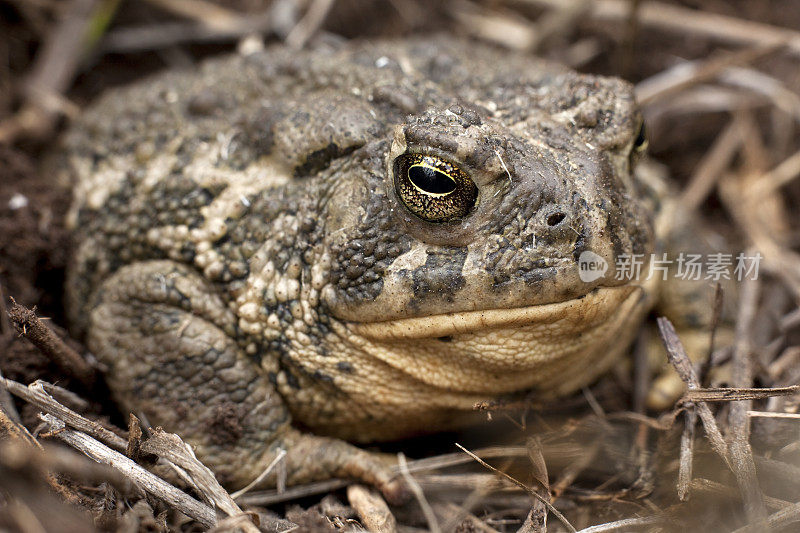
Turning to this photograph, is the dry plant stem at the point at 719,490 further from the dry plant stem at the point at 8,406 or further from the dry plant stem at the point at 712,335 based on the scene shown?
the dry plant stem at the point at 8,406

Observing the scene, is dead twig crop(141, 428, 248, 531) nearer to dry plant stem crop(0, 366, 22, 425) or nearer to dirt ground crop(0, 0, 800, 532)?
dirt ground crop(0, 0, 800, 532)

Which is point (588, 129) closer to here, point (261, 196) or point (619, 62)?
point (261, 196)

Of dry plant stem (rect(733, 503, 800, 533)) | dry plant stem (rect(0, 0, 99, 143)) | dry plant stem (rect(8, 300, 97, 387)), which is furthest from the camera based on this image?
dry plant stem (rect(0, 0, 99, 143))

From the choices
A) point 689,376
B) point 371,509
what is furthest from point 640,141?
point 371,509

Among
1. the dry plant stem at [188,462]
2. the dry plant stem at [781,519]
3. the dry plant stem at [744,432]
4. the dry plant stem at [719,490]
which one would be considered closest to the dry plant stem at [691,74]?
the dry plant stem at [744,432]

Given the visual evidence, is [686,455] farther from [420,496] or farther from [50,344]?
[50,344]

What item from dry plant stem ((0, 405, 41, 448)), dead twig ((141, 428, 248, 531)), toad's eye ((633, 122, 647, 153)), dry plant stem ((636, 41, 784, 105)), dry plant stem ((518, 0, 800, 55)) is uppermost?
dry plant stem ((518, 0, 800, 55))

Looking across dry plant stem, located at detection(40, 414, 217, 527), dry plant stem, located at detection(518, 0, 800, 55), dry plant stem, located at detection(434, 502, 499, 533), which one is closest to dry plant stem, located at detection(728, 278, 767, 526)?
dry plant stem, located at detection(434, 502, 499, 533)
